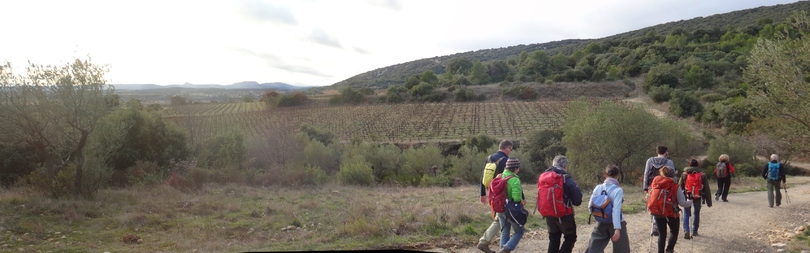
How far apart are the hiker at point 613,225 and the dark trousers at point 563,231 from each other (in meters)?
0.28

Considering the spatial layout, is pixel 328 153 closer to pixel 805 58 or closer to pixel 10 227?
pixel 10 227

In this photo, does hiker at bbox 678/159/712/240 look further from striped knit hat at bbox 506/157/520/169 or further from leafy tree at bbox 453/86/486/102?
leafy tree at bbox 453/86/486/102

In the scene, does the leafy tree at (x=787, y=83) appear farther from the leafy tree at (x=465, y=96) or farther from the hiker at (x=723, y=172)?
the leafy tree at (x=465, y=96)

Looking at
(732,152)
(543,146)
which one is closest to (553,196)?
(543,146)

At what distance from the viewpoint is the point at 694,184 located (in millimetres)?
8336

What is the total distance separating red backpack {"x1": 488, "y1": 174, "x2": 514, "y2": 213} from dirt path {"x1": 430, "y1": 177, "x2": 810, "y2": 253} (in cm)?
160

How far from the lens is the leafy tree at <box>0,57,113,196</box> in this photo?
15133 mm

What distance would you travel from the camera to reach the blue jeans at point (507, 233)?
655 centimetres

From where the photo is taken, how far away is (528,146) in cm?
4128

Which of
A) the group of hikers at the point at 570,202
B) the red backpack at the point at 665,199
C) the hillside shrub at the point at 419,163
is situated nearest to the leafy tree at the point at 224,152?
the hillside shrub at the point at 419,163

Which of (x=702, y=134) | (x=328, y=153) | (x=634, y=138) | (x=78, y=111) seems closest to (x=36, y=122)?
(x=78, y=111)

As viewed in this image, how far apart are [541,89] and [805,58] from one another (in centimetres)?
7113

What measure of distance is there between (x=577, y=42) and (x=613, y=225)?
179451 mm

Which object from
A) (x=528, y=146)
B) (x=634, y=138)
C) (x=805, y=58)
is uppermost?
(x=805, y=58)
